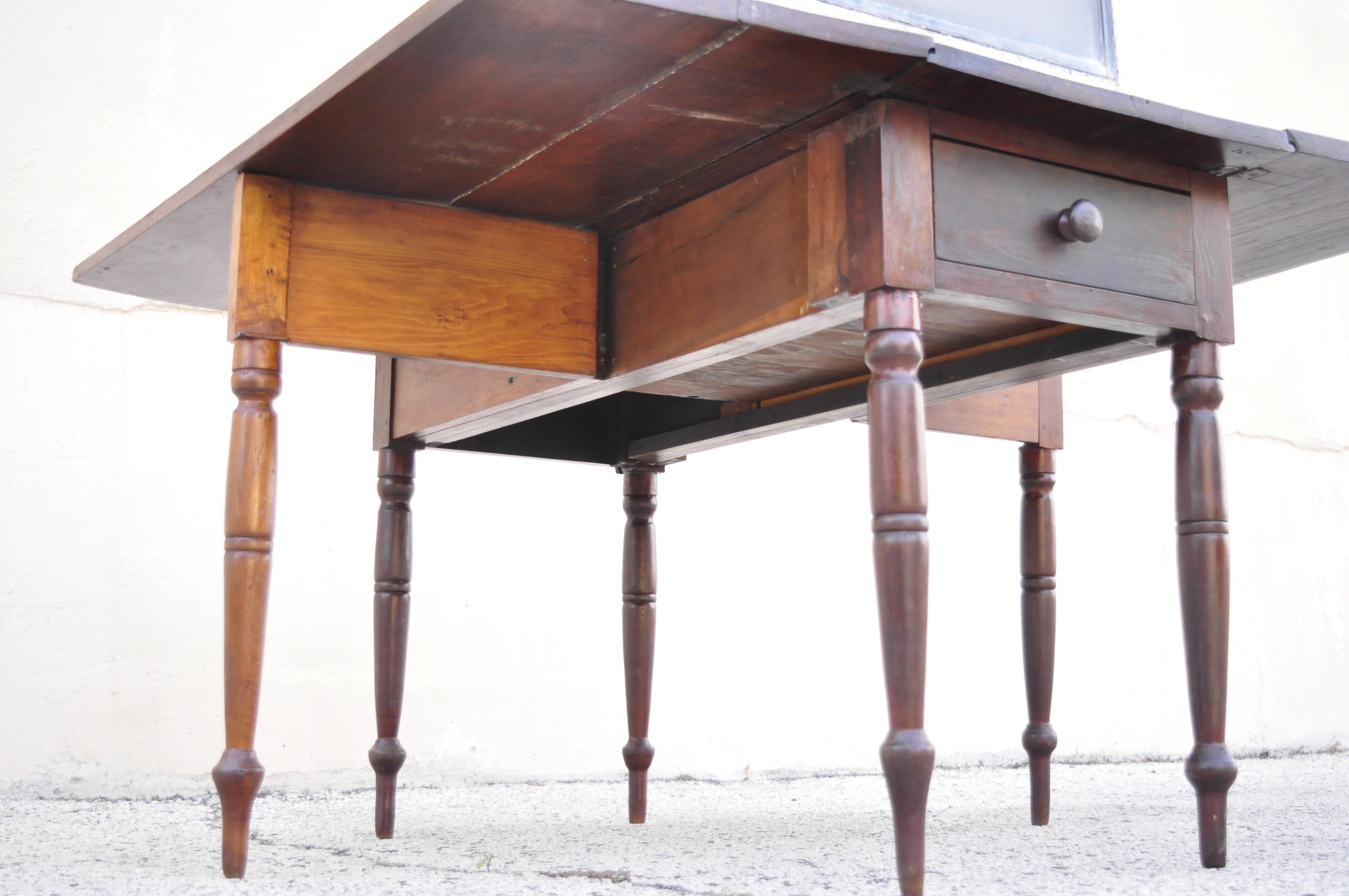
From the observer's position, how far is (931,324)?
1699 mm

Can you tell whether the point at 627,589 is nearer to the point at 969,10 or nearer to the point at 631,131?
the point at 631,131

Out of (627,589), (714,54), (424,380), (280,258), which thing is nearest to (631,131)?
(714,54)

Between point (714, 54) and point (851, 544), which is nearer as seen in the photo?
point (714, 54)

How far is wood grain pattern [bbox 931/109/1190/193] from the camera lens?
139 centimetres

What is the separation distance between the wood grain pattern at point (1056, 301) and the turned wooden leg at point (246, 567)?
2.63ft

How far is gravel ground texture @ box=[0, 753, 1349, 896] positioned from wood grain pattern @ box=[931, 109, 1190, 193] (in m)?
0.83

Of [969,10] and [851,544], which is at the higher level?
[969,10]

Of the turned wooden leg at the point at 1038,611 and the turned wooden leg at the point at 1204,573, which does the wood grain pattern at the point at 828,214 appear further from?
the turned wooden leg at the point at 1038,611

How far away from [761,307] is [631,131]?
0.82 ft

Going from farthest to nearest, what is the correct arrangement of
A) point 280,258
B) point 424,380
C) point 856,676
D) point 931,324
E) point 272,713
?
point 856,676, point 272,713, point 424,380, point 931,324, point 280,258

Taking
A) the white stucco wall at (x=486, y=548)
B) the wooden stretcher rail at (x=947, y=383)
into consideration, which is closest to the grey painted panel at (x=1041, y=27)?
the white stucco wall at (x=486, y=548)

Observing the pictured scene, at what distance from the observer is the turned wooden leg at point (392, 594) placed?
7.23ft

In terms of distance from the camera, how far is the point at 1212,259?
1.58 m

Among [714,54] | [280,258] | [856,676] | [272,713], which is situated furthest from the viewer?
[856,676]
